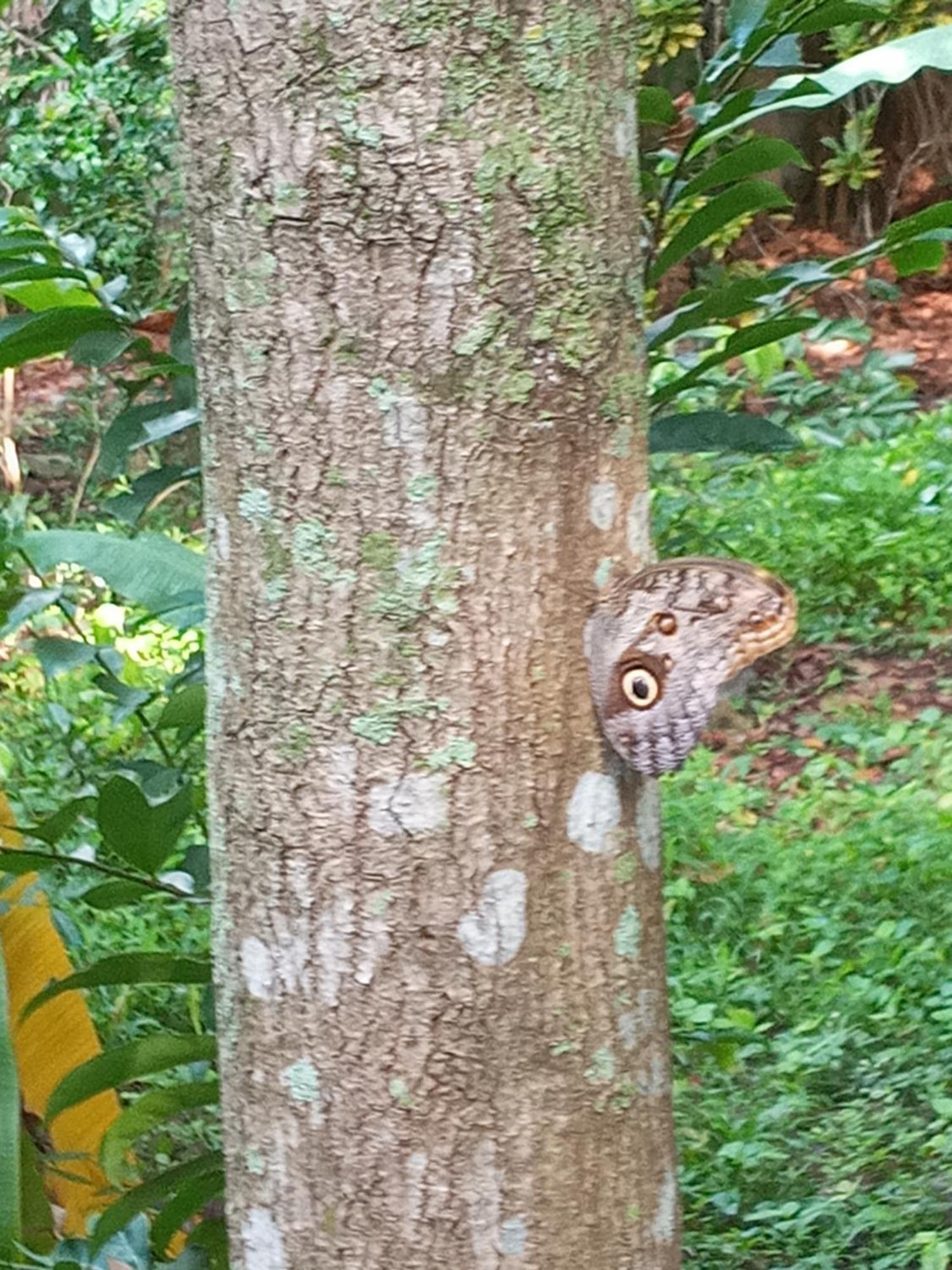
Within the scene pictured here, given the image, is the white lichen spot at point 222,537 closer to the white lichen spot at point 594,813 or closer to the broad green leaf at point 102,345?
the white lichen spot at point 594,813

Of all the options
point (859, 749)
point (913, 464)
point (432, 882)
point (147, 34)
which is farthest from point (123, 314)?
point (913, 464)

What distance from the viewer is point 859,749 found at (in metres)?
3.64

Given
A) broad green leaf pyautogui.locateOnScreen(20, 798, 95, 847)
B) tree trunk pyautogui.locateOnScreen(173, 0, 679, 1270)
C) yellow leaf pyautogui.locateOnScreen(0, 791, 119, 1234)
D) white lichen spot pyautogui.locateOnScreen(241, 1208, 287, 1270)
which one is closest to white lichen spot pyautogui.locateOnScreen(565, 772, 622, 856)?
tree trunk pyautogui.locateOnScreen(173, 0, 679, 1270)

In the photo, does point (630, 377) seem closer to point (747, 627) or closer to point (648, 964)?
point (747, 627)

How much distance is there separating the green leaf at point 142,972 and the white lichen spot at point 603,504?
2.28 ft

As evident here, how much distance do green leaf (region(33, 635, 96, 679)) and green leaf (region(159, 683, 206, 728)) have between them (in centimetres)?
19

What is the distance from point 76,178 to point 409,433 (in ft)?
13.9

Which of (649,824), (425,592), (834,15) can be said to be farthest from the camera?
(834,15)

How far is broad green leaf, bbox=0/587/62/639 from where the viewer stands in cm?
167

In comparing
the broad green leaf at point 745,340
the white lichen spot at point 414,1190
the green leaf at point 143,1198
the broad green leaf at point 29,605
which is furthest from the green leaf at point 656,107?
the green leaf at point 143,1198

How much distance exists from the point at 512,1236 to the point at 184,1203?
62 centimetres

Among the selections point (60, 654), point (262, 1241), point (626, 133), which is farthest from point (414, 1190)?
point (60, 654)

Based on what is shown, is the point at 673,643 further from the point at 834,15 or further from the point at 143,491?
the point at 143,491

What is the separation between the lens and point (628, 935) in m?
1.12
